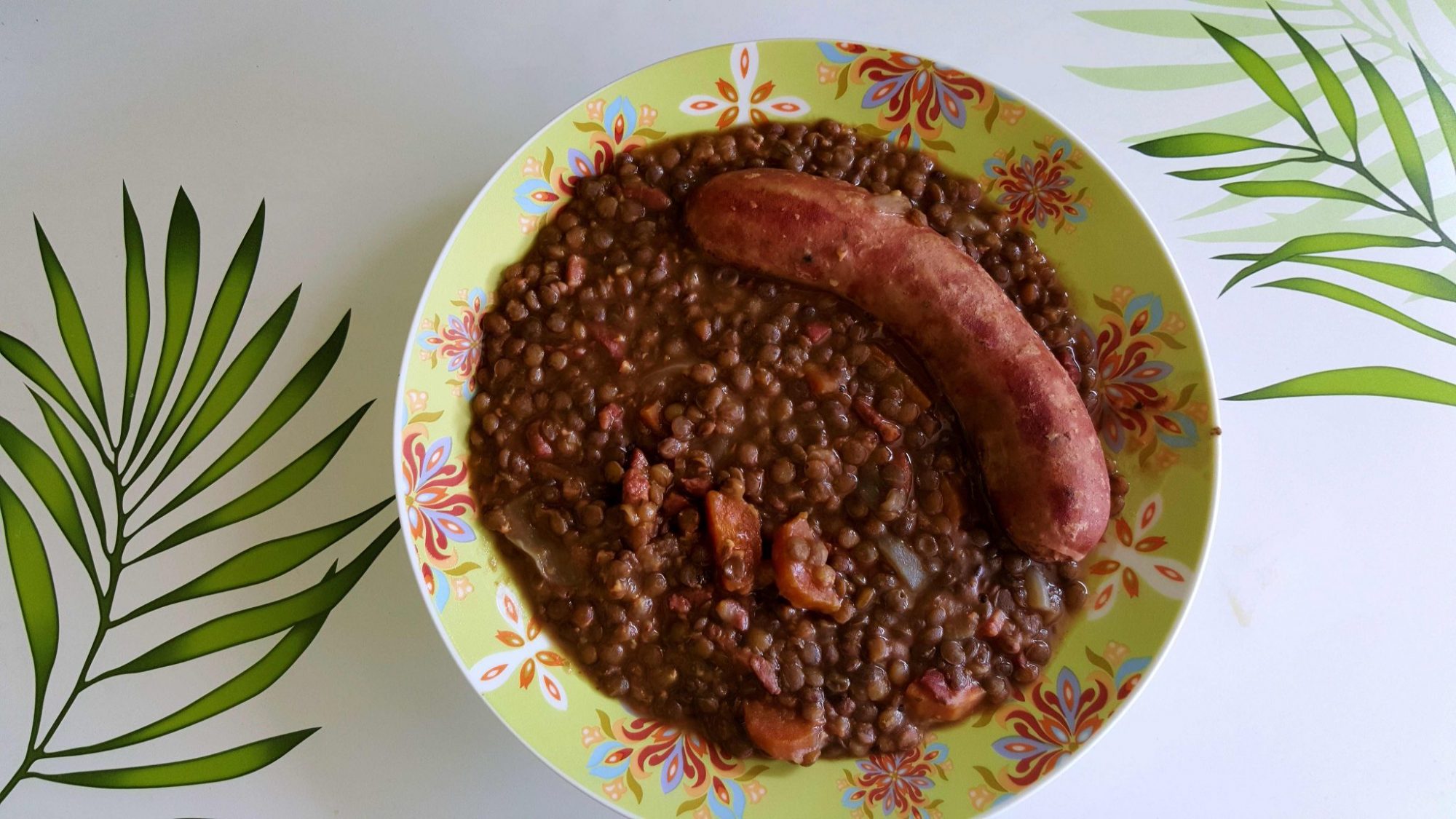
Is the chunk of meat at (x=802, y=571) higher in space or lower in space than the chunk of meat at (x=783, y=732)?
higher

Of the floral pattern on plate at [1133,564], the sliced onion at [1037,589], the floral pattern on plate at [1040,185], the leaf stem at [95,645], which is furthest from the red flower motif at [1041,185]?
the leaf stem at [95,645]

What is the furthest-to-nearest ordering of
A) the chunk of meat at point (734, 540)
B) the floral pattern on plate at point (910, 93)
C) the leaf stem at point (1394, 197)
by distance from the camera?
the leaf stem at point (1394, 197)
the floral pattern on plate at point (910, 93)
the chunk of meat at point (734, 540)

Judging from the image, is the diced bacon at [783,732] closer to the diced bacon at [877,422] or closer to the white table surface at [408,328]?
the white table surface at [408,328]

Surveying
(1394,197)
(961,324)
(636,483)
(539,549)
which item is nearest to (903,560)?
(961,324)

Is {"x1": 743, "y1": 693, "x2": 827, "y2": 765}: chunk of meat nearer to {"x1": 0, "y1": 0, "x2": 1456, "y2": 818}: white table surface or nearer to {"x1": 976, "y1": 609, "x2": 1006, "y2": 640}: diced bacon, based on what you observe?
{"x1": 976, "y1": 609, "x2": 1006, "y2": 640}: diced bacon

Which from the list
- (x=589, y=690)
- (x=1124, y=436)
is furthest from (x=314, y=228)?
(x=1124, y=436)

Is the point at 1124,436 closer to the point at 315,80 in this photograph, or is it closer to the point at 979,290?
the point at 979,290

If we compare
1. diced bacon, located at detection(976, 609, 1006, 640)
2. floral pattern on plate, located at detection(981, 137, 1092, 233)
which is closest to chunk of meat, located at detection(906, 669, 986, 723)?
diced bacon, located at detection(976, 609, 1006, 640)

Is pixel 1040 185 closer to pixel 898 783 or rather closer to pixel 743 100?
pixel 743 100
